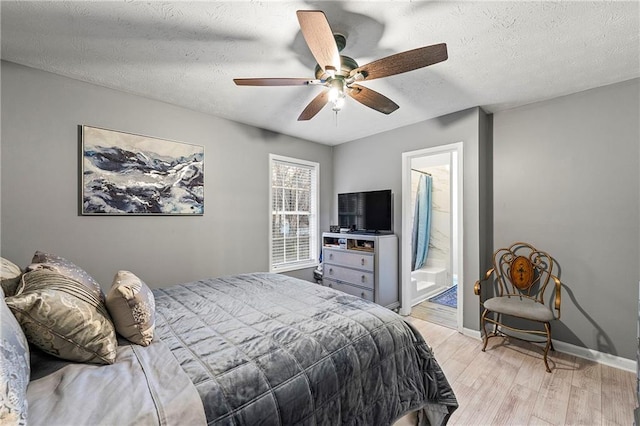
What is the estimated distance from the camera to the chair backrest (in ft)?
8.85

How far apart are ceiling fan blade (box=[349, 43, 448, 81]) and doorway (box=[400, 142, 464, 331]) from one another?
190 cm

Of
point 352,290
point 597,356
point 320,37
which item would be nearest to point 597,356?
point 597,356

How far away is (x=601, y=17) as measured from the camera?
1584 mm

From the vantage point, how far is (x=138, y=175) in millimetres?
2611

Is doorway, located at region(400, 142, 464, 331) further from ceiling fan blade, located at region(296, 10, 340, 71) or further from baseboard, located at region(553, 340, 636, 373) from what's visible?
ceiling fan blade, located at region(296, 10, 340, 71)

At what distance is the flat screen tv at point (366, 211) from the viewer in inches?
141

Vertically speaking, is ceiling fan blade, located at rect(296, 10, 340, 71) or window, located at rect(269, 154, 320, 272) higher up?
ceiling fan blade, located at rect(296, 10, 340, 71)

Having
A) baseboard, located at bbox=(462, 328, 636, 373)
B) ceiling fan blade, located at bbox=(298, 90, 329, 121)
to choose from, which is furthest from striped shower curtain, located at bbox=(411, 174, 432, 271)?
ceiling fan blade, located at bbox=(298, 90, 329, 121)

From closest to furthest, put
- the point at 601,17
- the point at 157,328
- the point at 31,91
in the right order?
the point at 157,328, the point at 601,17, the point at 31,91

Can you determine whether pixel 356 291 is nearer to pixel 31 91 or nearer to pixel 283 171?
pixel 283 171

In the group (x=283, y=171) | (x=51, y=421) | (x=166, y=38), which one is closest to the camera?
(x=51, y=421)

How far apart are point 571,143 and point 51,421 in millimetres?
3889

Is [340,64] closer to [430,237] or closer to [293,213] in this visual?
[293,213]

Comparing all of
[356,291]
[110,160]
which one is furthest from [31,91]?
[356,291]
